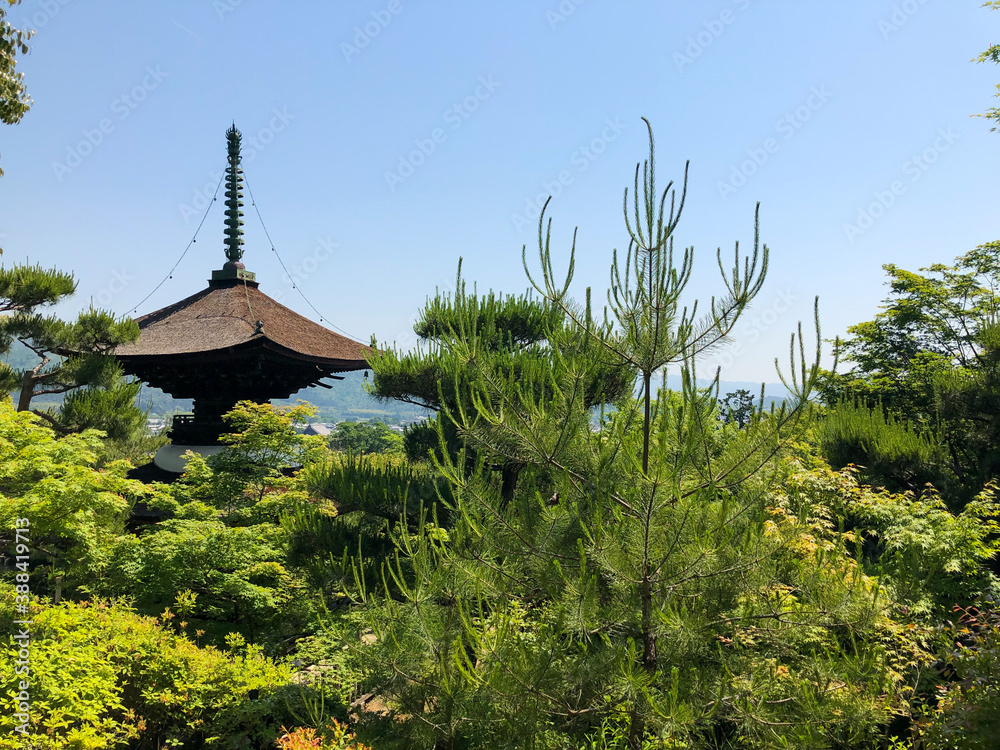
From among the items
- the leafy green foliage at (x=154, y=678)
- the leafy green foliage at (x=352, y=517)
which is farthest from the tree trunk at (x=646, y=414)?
the leafy green foliage at (x=154, y=678)

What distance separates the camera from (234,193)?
13.8 m

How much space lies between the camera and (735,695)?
350 centimetres

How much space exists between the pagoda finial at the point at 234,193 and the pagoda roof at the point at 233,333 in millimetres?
1086

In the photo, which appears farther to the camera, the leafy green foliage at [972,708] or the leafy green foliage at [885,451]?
the leafy green foliage at [885,451]

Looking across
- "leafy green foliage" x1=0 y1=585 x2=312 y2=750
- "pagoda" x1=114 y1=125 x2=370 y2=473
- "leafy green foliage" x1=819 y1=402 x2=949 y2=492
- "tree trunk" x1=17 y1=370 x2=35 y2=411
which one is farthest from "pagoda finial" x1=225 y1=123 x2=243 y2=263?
"leafy green foliage" x1=819 y1=402 x2=949 y2=492

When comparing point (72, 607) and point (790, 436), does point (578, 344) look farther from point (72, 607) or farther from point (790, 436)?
point (72, 607)

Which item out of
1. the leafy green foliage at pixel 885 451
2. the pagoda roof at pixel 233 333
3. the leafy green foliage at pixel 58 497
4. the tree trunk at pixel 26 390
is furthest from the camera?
the tree trunk at pixel 26 390

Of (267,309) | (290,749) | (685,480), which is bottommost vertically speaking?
(290,749)

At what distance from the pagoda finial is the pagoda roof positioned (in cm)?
109

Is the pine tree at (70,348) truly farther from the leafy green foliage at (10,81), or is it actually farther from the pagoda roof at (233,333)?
the leafy green foliage at (10,81)

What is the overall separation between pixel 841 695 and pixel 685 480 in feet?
4.84

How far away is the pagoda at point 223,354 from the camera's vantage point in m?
10.5

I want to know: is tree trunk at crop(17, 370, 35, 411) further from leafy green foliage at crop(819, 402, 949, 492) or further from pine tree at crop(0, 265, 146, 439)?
leafy green foliage at crop(819, 402, 949, 492)

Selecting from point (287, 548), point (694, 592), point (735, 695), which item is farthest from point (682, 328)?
point (287, 548)
